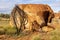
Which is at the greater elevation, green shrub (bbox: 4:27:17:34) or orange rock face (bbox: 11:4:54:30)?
orange rock face (bbox: 11:4:54:30)

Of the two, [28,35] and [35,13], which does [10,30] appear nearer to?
[35,13]

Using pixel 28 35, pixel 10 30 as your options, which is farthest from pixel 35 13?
pixel 10 30

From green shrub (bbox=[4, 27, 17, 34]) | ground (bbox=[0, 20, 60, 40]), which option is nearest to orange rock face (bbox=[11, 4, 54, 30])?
ground (bbox=[0, 20, 60, 40])

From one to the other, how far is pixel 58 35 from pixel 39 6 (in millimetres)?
4570

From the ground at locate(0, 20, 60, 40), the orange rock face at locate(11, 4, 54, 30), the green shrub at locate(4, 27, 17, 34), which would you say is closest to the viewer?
the ground at locate(0, 20, 60, 40)

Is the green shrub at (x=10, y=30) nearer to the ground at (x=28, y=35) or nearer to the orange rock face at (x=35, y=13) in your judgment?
the ground at (x=28, y=35)

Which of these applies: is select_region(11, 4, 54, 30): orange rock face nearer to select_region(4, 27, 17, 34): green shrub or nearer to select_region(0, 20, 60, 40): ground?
select_region(0, 20, 60, 40): ground

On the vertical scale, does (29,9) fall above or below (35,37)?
above

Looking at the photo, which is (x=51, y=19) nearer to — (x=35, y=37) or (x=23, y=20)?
(x=23, y=20)

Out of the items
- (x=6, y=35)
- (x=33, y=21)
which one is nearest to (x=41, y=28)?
(x=33, y=21)

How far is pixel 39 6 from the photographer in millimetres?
22453

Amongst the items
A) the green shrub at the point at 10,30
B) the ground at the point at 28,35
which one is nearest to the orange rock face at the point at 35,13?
the ground at the point at 28,35

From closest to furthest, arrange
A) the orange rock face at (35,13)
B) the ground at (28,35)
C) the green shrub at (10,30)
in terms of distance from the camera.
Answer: the ground at (28,35)
the orange rock face at (35,13)
the green shrub at (10,30)

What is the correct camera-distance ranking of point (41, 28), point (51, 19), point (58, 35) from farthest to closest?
point (51, 19) < point (41, 28) < point (58, 35)
